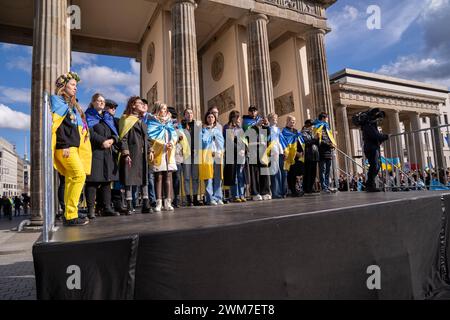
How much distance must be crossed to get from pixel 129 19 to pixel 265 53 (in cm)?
860

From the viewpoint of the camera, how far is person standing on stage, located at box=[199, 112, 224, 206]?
6980 mm

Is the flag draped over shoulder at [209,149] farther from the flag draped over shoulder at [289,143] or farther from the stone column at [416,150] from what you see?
the stone column at [416,150]

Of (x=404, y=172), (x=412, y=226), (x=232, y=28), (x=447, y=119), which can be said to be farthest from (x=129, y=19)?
(x=447, y=119)

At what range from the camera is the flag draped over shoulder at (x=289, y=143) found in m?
8.45

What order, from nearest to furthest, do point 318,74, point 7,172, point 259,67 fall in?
point 259,67 < point 318,74 < point 7,172

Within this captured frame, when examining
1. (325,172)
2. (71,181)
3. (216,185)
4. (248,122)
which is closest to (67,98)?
(71,181)

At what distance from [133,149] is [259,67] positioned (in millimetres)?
12636

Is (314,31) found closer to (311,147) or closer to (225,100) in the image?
(225,100)

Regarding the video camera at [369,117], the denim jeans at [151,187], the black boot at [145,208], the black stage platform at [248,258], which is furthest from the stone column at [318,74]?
the black stage platform at [248,258]

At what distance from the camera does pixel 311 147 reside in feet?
27.5

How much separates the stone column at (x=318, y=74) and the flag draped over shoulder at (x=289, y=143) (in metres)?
10.6

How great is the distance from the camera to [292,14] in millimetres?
18500

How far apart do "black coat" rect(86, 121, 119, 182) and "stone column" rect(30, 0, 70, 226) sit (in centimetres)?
736
